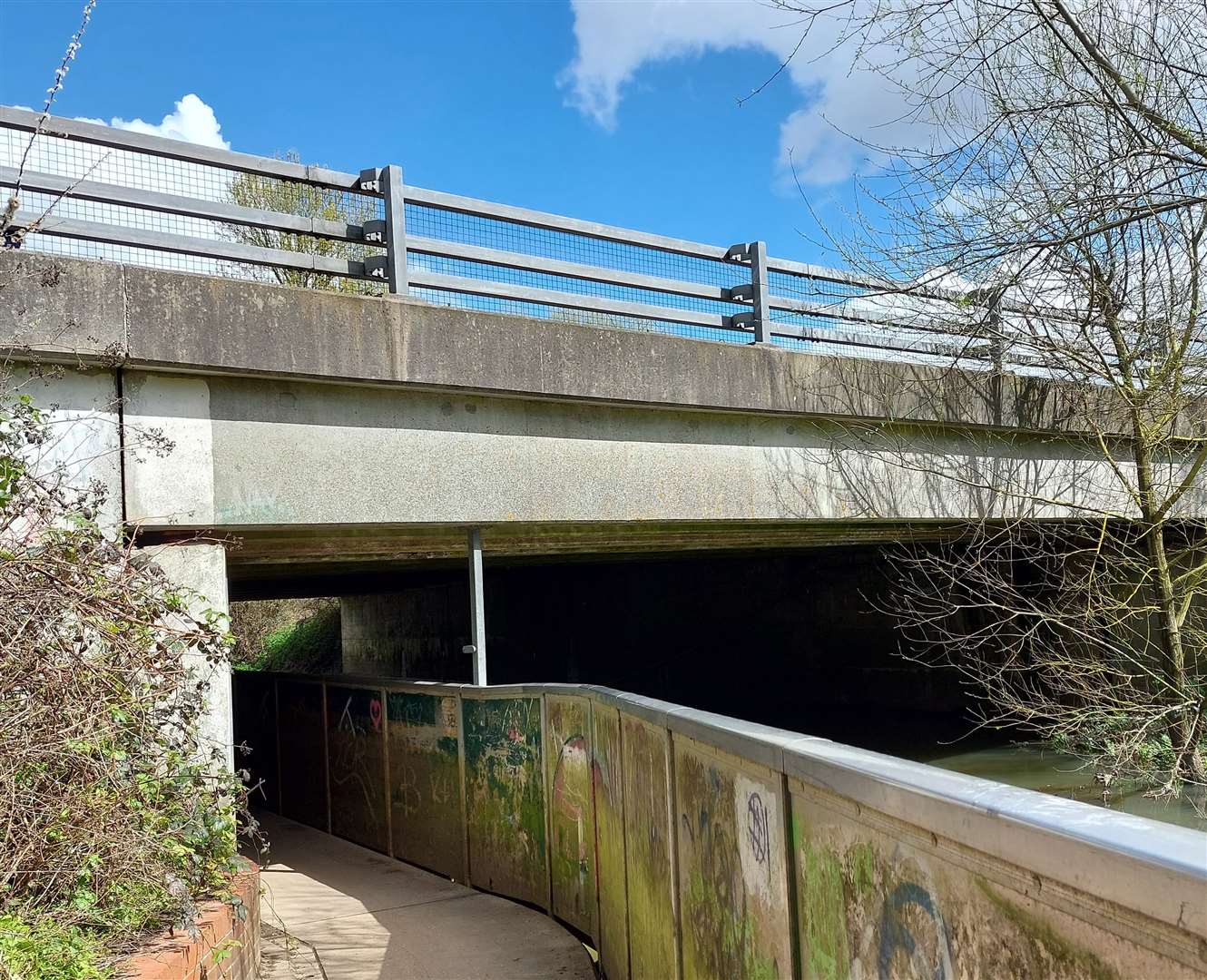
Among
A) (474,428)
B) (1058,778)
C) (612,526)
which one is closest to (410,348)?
(474,428)

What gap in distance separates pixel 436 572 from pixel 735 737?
14208mm

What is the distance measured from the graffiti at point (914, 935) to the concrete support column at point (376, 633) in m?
18.5

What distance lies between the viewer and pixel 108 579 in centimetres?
485

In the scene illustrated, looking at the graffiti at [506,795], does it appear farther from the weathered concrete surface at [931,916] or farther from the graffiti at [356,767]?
the weathered concrete surface at [931,916]

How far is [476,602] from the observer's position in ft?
24.7

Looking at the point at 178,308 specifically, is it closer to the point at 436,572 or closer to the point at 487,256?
the point at 487,256

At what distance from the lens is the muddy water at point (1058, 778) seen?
984 cm

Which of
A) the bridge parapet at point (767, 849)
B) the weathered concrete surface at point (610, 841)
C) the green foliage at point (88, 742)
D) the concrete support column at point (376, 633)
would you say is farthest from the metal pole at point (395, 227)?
the concrete support column at point (376, 633)

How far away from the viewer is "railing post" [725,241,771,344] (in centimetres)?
870

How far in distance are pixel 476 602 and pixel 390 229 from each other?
8.48 ft

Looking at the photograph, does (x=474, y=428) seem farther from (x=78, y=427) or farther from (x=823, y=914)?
(x=823, y=914)

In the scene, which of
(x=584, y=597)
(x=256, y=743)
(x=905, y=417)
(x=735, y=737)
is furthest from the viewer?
(x=584, y=597)

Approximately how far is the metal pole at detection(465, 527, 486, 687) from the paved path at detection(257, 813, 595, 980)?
1.57 meters

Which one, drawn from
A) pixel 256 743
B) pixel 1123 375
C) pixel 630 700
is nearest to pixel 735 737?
pixel 630 700
